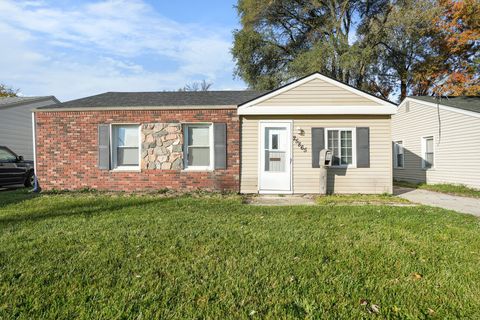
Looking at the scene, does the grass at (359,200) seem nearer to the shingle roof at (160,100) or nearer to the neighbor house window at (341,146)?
the neighbor house window at (341,146)

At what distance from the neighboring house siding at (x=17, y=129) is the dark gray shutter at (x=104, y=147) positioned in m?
9.31

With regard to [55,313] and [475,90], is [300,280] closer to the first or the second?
[55,313]

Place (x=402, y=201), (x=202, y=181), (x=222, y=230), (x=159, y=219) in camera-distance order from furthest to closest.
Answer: (x=202, y=181), (x=402, y=201), (x=159, y=219), (x=222, y=230)

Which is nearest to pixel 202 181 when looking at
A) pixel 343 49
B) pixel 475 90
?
pixel 343 49

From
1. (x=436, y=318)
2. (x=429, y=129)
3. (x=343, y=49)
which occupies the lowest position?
(x=436, y=318)

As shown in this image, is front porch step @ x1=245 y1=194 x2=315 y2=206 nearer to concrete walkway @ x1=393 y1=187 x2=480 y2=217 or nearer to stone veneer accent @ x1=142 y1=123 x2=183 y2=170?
stone veneer accent @ x1=142 y1=123 x2=183 y2=170

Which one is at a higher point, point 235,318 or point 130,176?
point 130,176

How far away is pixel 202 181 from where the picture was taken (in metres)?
8.73

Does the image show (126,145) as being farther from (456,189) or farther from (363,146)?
(456,189)

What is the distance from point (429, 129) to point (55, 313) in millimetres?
13928

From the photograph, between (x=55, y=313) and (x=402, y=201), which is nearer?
(x=55, y=313)

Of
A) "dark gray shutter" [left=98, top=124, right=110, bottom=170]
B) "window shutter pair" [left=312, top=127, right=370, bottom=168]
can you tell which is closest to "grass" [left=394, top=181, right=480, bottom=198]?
"window shutter pair" [left=312, top=127, right=370, bottom=168]

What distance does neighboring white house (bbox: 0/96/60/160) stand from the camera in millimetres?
15367

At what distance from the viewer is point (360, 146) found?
28.0ft
